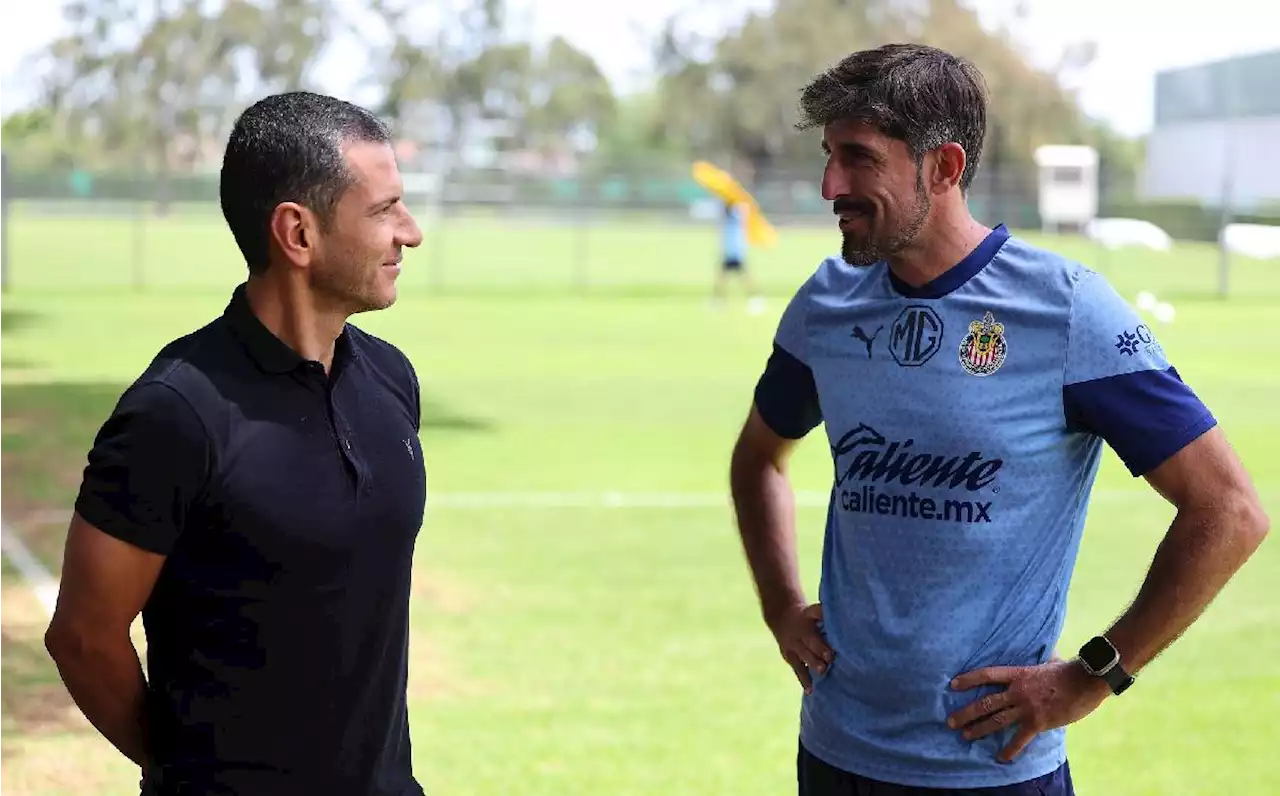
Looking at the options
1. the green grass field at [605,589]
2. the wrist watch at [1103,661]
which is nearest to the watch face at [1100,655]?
the wrist watch at [1103,661]

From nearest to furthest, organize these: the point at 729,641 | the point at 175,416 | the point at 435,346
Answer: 1. the point at 175,416
2. the point at 729,641
3. the point at 435,346

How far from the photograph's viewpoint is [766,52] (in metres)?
102

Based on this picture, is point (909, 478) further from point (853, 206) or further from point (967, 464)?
point (853, 206)

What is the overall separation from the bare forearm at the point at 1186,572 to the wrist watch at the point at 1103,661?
1 centimetres

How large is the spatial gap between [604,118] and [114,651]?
10455cm

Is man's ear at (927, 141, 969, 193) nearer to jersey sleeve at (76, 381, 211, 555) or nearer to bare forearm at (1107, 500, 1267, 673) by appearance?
bare forearm at (1107, 500, 1267, 673)

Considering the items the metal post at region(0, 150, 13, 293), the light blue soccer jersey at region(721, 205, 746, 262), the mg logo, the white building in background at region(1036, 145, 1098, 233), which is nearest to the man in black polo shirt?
the mg logo

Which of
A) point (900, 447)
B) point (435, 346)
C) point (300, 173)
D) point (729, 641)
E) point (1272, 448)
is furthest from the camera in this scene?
point (435, 346)

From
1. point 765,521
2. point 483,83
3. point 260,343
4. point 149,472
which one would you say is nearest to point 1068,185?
point 483,83

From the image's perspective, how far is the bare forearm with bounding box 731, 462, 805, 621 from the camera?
385 centimetres

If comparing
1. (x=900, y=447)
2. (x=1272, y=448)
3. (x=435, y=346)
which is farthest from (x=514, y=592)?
(x=435, y=346)

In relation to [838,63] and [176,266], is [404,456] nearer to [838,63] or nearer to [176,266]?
[838,63]

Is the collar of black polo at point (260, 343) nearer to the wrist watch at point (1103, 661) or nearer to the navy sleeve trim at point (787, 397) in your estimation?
the navy sleeve trim at point (787, 397)

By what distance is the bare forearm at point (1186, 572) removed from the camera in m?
3.13
